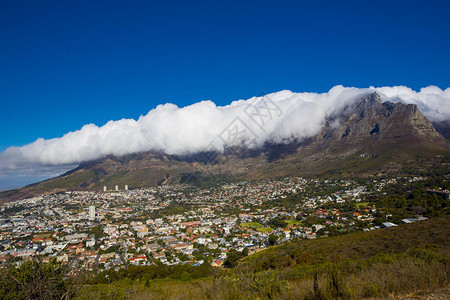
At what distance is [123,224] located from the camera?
43.2 meters

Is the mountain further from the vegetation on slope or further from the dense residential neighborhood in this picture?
the vegetation on slope

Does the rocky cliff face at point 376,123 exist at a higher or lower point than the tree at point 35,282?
higher

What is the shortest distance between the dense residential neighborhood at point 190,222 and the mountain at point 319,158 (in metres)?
10.8

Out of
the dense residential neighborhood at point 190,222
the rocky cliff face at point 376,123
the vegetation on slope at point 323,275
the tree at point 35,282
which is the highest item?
the rocky cliff face at point 376,123

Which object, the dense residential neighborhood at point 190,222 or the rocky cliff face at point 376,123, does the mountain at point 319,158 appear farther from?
the dense residential neighborhood at point 190,222

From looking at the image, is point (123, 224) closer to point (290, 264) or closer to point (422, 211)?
point (290, 264)

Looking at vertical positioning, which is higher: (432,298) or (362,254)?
(432,298)

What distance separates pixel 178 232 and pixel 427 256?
3352 centimetres

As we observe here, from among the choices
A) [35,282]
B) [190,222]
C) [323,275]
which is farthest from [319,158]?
[35,282]

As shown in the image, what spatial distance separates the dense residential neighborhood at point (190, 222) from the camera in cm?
2556

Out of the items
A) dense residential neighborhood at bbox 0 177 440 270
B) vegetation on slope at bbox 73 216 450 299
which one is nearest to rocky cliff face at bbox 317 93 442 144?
dense residential neighborhood at bbox 0 177 440 270

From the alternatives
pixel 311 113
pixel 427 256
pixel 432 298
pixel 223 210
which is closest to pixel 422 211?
pixel 427 256

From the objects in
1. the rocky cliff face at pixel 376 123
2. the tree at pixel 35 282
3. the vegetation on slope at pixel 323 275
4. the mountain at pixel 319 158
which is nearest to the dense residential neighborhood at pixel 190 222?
the tree at pixel 35 282

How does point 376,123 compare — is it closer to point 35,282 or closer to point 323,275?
point 323,275
